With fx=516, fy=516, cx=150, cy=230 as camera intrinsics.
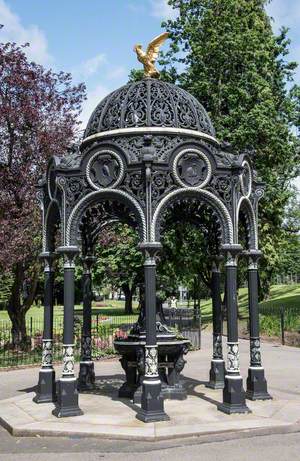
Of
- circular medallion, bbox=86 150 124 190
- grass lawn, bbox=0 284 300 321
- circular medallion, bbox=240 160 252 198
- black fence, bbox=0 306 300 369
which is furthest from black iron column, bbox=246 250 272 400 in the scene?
grass lawn, bbox=0 284 300 321

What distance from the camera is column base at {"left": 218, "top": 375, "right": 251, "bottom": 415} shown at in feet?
30.3

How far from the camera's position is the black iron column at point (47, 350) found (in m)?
10.6

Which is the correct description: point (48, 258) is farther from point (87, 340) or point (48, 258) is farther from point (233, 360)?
point (233, 360)

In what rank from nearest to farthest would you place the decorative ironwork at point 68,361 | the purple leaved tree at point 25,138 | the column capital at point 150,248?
the column capital at point 150,248 → the decorative ironwork at point 68,361 → the purple leaved tree at point 25,138

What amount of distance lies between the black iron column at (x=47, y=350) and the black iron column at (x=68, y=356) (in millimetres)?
980

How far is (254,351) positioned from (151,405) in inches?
122

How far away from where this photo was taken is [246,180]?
35.6 ft

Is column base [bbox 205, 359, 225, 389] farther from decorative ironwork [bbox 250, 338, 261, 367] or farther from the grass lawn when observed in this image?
the grass lawn

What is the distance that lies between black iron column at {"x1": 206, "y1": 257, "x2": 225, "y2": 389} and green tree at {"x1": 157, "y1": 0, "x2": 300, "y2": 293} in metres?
13.3

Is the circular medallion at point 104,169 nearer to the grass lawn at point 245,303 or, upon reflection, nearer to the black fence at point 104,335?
the black fence at point 104,335

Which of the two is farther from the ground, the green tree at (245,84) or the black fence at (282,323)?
the green tree at (245,84)

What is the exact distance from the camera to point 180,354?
10.7 metres

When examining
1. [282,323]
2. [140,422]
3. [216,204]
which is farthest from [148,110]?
[282,323]

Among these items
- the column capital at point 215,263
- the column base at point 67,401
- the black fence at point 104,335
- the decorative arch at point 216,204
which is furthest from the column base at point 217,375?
the black fence at point 104,335
